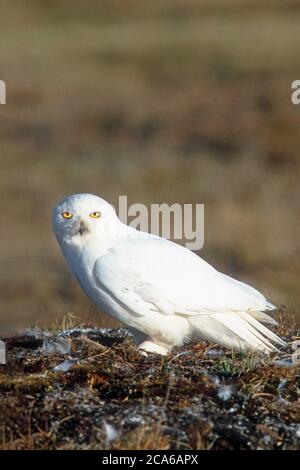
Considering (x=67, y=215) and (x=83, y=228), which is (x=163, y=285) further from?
(x=67, y=215)

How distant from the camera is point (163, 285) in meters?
8.74

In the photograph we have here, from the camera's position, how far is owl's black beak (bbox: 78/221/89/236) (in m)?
8.95

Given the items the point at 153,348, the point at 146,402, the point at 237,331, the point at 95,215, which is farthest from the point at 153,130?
the point at 146,402

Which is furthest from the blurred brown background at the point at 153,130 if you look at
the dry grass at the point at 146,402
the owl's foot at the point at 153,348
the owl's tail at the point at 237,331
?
the dry grass at the point at 146,402

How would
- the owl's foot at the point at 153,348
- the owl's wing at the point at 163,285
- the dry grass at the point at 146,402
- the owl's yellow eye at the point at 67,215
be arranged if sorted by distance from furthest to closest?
1. the owl's yellow eye at the point at 67,215
2. the owl's foot at the point at 153,348
3. the owl's wing at the point at 163,285
4. the dry grass at the point at 146,402

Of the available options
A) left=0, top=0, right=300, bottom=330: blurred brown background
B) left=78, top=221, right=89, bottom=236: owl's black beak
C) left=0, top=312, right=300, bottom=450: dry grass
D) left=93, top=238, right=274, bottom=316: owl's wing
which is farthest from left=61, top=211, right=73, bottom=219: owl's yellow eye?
left=0, top=0, right=300, bottom=330: blurred brown background

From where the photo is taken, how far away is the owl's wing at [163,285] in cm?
A: 870

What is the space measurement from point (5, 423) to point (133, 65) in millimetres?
30557

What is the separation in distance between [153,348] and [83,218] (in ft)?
3.68

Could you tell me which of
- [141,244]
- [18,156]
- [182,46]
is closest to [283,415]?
[141,244]

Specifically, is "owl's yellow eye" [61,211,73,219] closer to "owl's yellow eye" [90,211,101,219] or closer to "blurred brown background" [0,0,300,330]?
"owl's yellow eye" [90,211,101,219]

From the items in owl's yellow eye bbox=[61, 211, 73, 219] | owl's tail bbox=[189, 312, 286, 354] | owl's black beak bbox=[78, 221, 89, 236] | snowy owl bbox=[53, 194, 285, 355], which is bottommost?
owl's tail bbox=[189, 312, 286, 354]

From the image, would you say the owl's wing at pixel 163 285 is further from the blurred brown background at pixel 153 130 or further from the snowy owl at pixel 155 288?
the blurred brown background at pixel 153 130

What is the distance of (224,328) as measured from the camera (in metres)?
8.89
